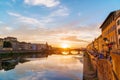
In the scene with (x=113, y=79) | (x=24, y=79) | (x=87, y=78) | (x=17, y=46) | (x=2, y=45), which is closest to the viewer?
(x=113, y=79)

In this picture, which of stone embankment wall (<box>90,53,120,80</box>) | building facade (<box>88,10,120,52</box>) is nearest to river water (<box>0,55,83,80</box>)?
building facade (<box>88,10,120,52</box>)

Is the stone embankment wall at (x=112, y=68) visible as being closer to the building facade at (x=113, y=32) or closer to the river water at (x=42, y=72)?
the building facade at (x=113, y=32)

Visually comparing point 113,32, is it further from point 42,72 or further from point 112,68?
point 112,68

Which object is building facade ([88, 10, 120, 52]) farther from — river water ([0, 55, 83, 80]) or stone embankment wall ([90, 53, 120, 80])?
river water ([0, 55, 83, 80])

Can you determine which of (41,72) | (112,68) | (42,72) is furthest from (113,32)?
(112,68)

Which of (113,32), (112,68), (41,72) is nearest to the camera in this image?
(112,68)

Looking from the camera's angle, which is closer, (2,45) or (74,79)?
(74,79)

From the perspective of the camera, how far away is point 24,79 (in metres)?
36.2

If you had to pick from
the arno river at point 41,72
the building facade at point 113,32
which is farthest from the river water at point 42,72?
the building facade at point 113,32

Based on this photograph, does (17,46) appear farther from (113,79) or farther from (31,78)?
(113,79)

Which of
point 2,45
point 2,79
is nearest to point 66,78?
point 2,79

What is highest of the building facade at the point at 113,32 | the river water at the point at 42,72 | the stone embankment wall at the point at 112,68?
the building facade at the point at 113,32

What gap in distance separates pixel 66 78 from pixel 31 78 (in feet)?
26.2

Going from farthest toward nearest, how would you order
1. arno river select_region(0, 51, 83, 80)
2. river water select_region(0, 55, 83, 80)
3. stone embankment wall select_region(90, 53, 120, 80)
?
arno river select_region(0, 51, 83, 80) → river water select_region(0, 55, 83, 80) → stone embankment wall select_region(90, 53, 120, 80)
